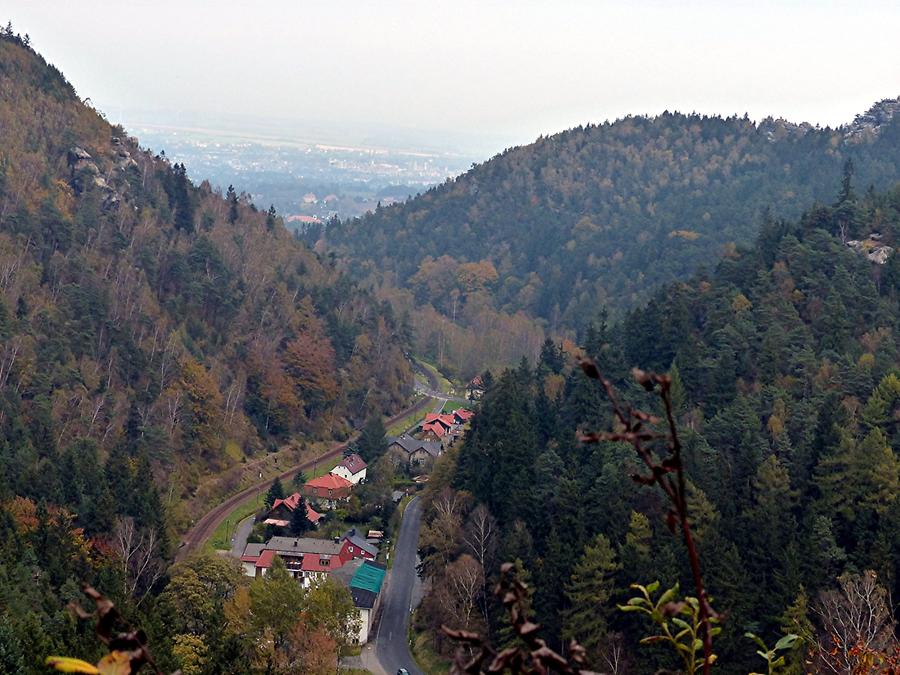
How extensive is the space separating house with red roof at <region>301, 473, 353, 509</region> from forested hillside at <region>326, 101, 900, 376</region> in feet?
87.5

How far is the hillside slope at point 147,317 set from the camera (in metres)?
34.7

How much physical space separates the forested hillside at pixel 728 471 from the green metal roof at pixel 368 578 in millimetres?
Result: 1440

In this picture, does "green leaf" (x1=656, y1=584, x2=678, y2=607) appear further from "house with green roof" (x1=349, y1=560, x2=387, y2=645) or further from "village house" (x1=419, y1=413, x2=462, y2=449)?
"village house" (x1=419, y1=413, x2=462, y2=449)

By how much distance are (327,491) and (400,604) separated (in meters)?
8.78

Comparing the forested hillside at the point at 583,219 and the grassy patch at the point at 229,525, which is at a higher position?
the forested hillside at the point at 583,219

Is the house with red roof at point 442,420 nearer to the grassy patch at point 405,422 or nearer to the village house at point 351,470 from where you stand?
the grassy patch at point 405,422

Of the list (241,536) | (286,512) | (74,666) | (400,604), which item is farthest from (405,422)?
(74,666)

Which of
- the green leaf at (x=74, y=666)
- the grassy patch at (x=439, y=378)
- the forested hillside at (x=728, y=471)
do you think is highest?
the green leaf at (x=74, y=666)

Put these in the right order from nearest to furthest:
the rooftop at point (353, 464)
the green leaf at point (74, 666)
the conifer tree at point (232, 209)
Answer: the green leaf at point (74, 666), the rooftop at point (353, 464), the conifer tree at point (232, 209)

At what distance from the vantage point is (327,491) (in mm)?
35938

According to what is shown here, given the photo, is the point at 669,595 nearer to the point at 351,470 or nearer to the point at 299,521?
the point at 299,521

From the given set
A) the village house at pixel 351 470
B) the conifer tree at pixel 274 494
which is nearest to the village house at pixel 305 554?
the conifer tree at pixel 274 494

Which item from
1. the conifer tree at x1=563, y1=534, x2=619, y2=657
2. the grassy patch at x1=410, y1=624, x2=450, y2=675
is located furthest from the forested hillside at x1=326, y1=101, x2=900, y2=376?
the conifer tree at x1=563, y1=534, x2=619, y2=657

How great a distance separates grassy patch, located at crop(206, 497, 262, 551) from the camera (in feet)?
101
